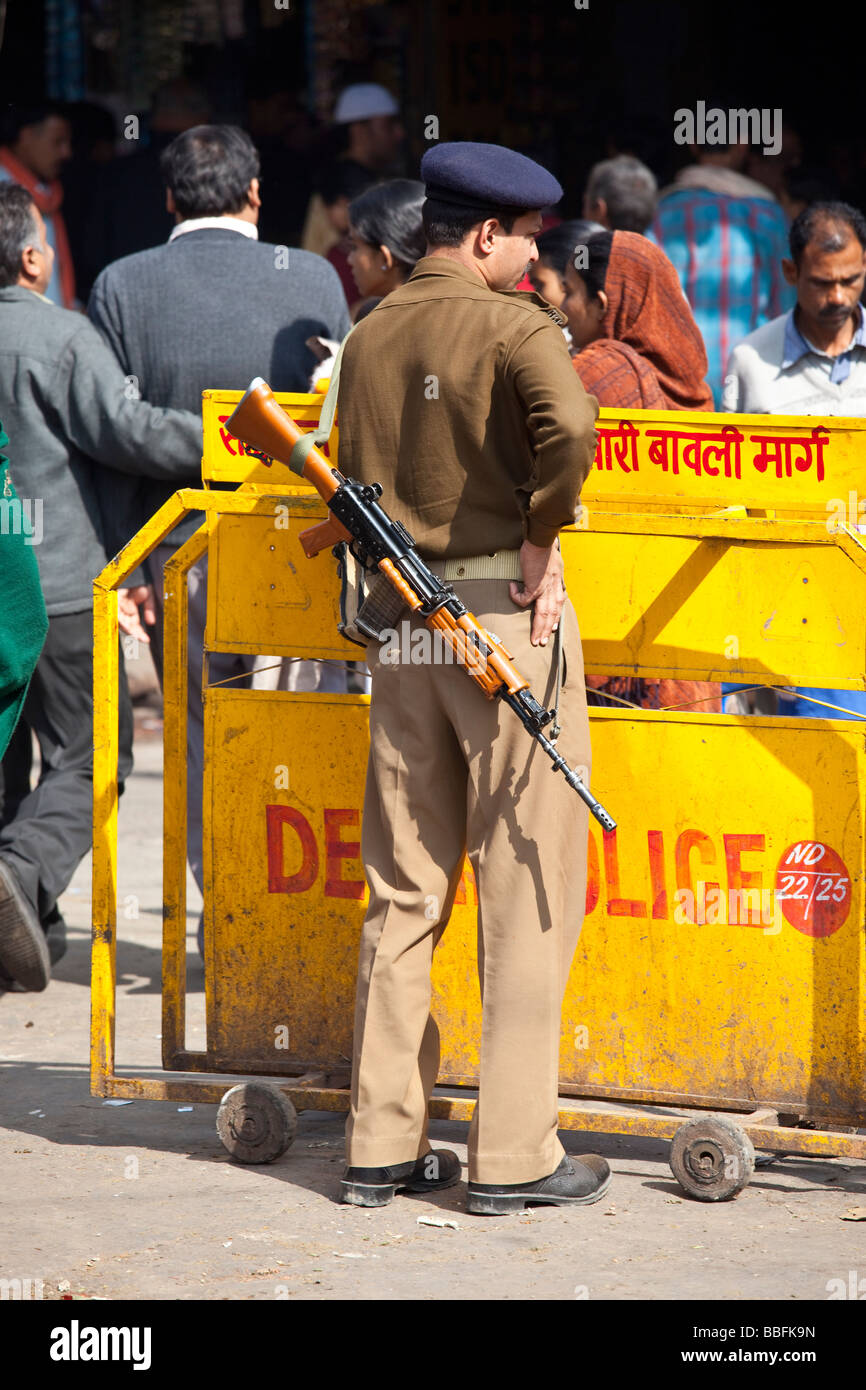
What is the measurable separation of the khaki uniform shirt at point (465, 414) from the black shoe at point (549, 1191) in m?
1.23

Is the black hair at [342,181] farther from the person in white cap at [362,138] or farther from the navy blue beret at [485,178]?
the navy blue beret at [485,178]

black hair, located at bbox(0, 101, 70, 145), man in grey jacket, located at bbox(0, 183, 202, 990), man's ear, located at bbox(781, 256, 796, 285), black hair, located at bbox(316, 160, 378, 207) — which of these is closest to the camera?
man in grey jacket, located at bbox(0, 183, 202, 990)

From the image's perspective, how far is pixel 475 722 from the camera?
12.1ft

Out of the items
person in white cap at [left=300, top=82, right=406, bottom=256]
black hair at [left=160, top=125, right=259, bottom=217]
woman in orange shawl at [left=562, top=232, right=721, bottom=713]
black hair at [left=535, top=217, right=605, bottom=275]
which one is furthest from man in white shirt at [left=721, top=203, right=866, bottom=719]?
person in white cap at [left=300, top=82, right=406, bottom=256]

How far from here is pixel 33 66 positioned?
1218 centimetres

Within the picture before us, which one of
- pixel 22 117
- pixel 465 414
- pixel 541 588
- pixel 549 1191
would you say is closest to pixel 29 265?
pixel 465 414

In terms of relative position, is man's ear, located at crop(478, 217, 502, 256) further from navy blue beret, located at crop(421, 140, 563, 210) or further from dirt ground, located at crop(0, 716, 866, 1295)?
dirt ground, located at crop(0, 716, 866, 1295)

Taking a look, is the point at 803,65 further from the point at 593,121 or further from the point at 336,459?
the point at 336,459

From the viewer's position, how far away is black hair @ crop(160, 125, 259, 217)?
5594mm

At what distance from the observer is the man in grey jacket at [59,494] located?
546cm

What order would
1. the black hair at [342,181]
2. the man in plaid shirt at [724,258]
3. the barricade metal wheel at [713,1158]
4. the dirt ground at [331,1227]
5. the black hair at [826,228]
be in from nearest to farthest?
the dirt ground at [331,1227] < the barricade metal wheel at [713,1158] < the black hair at [826,228] < the man in plaid shirt at [724,258] < the black hair at [342,181]

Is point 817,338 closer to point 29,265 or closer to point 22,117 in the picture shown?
point 29,265

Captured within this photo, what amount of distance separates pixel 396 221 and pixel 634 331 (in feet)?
3.41

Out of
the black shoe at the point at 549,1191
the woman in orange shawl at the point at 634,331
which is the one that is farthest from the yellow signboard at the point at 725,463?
the black shoe at the point at 549,1191
